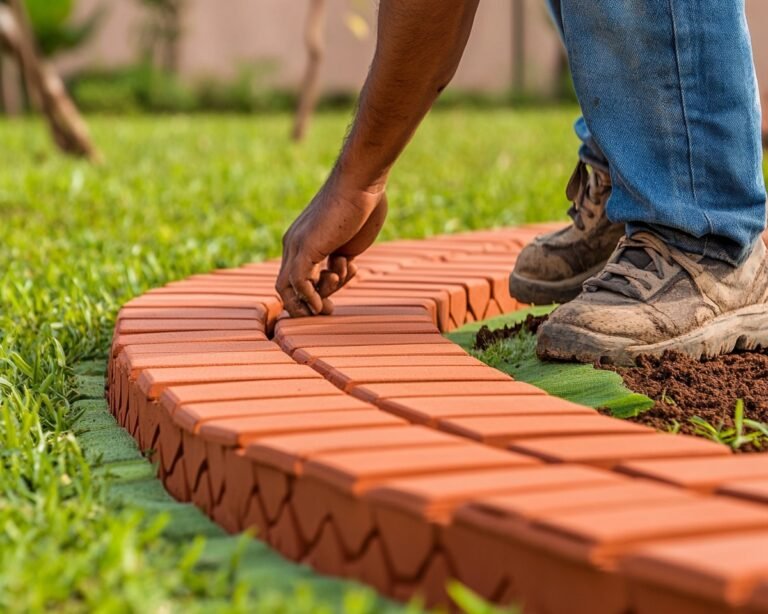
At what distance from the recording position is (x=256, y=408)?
189 cm

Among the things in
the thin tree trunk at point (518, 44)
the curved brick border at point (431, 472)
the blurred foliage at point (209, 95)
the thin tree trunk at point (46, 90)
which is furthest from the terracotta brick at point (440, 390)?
the thin tree trunk at point (518, 44)

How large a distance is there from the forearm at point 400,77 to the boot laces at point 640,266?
1.59 feet

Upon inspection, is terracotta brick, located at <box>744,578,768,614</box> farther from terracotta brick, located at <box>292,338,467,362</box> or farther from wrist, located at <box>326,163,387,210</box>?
wrist, located at <box>326,163,387,210</box>

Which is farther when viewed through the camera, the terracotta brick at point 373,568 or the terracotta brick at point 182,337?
the terracotta brick at point 182,337

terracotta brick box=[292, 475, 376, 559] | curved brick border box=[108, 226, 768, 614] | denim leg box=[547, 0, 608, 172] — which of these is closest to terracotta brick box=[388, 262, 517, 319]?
denim leg box=[547, 0, 608, 172]

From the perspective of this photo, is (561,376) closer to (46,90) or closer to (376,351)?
(376,351)

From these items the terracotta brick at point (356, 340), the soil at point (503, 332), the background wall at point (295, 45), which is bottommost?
the background wall at point (295, 45)

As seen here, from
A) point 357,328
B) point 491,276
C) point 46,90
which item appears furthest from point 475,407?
point 46,90

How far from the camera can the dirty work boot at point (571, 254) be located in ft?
9.51

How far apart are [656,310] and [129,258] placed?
7.05ft

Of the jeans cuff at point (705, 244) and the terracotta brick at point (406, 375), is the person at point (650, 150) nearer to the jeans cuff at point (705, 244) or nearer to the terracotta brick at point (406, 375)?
the jeans cuff at point (705, 244)

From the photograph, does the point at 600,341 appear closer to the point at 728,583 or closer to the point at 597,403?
the point at 597,403

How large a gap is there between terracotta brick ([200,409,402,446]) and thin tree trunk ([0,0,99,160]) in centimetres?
586

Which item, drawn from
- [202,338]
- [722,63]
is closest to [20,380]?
[202,338]
